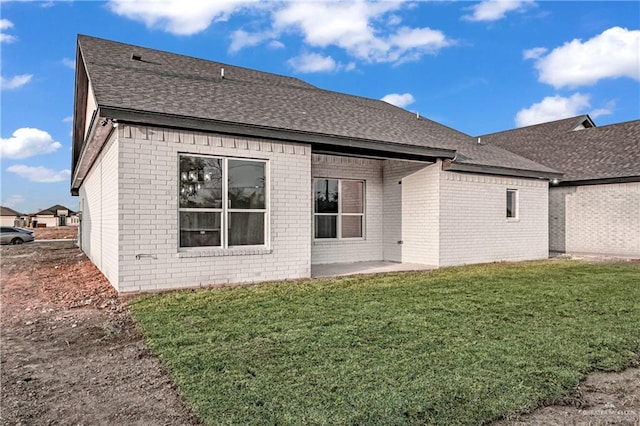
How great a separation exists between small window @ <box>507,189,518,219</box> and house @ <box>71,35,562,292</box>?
34mm

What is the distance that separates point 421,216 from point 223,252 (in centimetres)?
612

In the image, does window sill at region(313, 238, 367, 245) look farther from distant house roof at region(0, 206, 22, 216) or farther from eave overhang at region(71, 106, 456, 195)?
distant house roof at region(0, 206, 22, 216)

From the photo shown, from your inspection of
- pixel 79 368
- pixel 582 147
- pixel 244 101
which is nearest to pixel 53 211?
pixel 244 101

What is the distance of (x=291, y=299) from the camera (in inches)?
267

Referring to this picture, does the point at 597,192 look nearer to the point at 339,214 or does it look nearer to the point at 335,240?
the point at 339,214

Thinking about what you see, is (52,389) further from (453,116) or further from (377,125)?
(453,116)

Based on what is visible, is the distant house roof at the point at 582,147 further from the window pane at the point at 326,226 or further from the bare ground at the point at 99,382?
the bare ground at the point at 99,382

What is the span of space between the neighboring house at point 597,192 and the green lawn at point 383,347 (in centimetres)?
822

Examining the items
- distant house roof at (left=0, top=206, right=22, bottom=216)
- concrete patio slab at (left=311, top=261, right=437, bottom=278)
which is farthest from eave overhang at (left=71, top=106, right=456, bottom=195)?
distant house roof at (left=0, top=206, right=22, bottom=216)

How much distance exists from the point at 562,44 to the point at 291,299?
17.5 metres

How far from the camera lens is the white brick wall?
1441 cm

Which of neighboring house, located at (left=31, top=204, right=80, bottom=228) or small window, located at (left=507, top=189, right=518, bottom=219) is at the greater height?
small window, located at (left=507, top=189, right=518, bottom=219)

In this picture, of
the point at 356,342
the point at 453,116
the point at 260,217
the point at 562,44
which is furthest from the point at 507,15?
the point at 453,116

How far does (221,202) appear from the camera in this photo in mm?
8164
